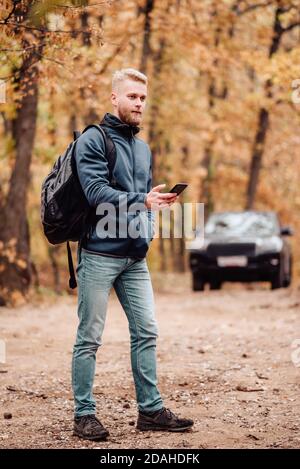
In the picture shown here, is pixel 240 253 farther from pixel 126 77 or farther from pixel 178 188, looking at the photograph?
pixel 178 188

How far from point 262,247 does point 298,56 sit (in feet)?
14.0

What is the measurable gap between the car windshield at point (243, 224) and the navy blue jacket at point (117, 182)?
11.6m

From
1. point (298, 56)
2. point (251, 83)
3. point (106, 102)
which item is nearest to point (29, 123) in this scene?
point (106, 102)

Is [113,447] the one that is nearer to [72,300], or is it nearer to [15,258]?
[15,258]

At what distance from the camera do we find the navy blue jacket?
465 cm

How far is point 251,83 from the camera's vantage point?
29.8 meters

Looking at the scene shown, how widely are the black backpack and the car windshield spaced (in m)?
11.8

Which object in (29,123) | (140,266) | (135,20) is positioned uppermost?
(135,20)

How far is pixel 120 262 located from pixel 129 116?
3.12 ft

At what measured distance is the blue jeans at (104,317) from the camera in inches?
191

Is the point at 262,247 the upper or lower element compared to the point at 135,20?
lower

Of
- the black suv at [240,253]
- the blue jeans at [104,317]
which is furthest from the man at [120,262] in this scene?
the black suv at [240,253]

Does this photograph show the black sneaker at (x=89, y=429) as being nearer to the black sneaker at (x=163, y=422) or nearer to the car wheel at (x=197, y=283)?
the black sneaker at (x=163, y=422)
